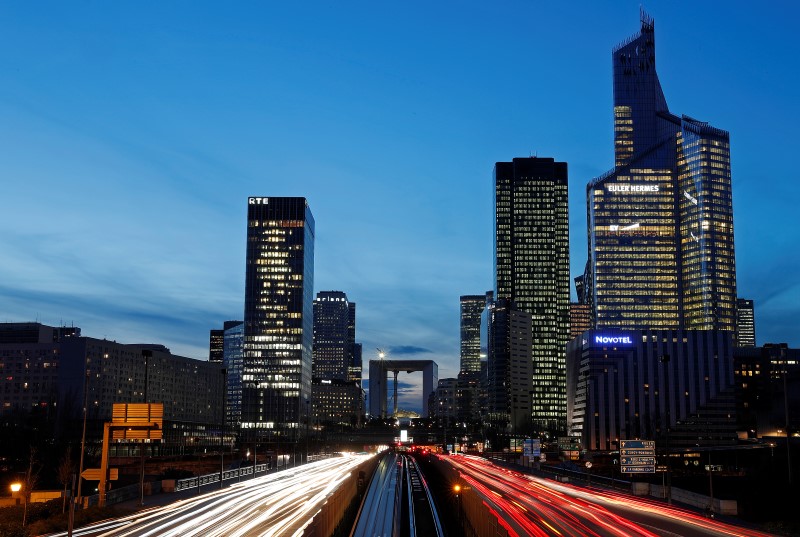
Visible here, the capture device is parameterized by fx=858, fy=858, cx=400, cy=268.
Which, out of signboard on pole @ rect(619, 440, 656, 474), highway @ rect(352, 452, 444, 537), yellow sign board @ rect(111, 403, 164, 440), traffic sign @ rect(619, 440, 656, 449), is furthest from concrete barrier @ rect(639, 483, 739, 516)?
yellow sign board @ rect(111, 403, 164, 440)

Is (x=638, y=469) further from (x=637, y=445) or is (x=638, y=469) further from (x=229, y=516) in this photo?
(x=229, y=516)

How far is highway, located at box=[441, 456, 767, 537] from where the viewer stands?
47.7m

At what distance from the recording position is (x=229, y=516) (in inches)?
2151

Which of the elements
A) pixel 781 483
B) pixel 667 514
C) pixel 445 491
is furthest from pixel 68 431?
pixel 667 514

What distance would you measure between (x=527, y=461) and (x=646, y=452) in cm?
7001

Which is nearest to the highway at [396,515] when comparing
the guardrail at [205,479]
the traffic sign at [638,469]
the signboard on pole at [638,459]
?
the guardrail at [205,479]

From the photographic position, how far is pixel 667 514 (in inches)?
2301

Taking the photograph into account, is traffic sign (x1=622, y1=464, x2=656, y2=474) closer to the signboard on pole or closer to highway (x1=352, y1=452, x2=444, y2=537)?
→ the signboard on pole

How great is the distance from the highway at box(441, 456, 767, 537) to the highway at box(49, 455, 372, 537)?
1233 centimetres

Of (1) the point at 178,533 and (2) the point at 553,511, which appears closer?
(1) the point at 178,533

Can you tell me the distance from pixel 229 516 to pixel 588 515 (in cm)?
2338

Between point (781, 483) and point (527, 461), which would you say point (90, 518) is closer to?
point (781, 483)

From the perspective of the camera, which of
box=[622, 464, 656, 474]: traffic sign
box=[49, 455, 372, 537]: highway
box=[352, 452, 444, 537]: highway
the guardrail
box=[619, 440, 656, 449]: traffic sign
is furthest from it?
the guardrail

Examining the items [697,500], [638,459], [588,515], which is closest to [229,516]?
[588,515]
